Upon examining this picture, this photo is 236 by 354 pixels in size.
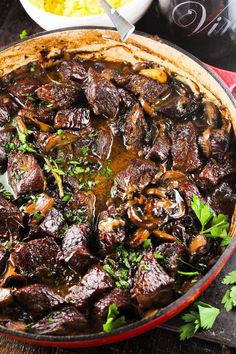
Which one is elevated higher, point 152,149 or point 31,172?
point 152,149

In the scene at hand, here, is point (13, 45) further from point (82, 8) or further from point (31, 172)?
point (31, 172)

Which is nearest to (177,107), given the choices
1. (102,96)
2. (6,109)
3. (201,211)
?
(102,96)

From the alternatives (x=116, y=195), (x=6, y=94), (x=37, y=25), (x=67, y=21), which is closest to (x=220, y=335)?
(x=116, y=195)

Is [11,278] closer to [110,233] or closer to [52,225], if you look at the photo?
[52,225]

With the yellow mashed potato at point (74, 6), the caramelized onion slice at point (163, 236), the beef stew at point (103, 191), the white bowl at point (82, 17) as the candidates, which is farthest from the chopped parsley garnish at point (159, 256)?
the yellow mashed potato at point (74, 6)

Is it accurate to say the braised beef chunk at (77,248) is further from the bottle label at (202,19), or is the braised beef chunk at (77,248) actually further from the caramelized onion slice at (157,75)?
the bottle label at (202,19)

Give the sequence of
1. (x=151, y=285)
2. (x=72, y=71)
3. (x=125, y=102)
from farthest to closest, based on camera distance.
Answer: (x=72, y=71), (x=125, y=102), (x=151, y=285)

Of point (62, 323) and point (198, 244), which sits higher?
point (198, 244)
